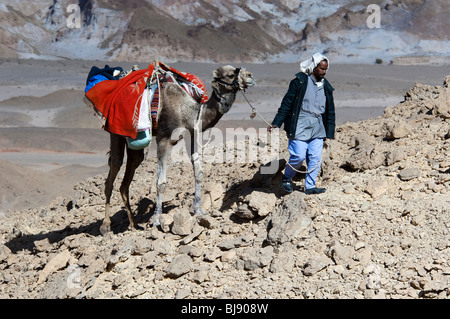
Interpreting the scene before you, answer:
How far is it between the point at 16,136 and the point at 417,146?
63.7 feet

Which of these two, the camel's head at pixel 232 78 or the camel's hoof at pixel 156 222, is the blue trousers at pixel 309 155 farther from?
the camel's hoof at pixel 156 222

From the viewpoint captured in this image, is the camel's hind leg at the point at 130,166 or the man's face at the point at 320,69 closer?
the man's face at the point at 320,69

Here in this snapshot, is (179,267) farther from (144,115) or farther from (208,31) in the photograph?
(208,31)

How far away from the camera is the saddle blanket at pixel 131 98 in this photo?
293 inches

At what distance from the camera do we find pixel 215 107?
736 centimetres

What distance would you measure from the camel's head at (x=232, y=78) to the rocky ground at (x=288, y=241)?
1219mm

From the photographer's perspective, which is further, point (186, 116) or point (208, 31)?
point (208, 31)

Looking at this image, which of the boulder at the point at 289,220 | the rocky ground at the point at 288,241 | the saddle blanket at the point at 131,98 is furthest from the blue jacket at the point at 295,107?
the saddle blanket at the point at 131,98

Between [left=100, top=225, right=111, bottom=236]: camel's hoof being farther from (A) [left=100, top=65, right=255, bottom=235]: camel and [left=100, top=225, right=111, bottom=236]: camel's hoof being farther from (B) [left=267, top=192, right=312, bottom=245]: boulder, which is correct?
(B) [left=267, top=192, right=312, bottom=245]: boulder

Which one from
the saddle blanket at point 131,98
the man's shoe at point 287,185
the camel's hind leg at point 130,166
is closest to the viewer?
the man's shoe at point 287,185

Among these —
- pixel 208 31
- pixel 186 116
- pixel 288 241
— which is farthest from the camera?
pixel 208 31

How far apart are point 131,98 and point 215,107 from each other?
971 mm

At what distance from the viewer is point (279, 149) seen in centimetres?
973

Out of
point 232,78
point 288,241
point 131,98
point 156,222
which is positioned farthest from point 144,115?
point 288,241
